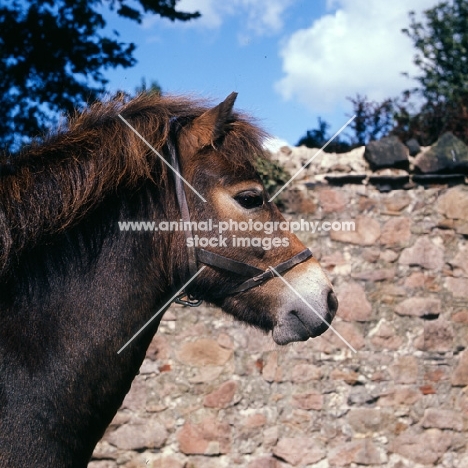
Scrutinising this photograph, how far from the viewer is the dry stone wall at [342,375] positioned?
4910 mm

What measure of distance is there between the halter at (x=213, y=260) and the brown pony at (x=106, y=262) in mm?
14

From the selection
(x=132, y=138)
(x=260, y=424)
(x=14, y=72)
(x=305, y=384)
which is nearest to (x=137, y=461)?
(x=260, y=424)

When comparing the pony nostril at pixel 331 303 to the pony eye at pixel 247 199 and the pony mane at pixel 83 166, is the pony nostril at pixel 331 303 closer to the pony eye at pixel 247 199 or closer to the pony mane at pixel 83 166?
the pony eye at pixel 247 199

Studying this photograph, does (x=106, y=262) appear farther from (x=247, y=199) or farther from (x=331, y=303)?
(x=331, y=303)

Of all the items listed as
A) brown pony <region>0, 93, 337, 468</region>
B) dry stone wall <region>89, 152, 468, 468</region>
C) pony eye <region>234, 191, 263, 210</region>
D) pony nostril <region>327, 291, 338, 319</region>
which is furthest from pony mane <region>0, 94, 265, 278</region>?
dry stone wall <region>89, 152, 468, 468</region>

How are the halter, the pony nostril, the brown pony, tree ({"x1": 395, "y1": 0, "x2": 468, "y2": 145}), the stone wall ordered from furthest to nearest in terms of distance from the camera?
tree ({"x1": 395, "y1": 0, "x2": 468, "y2": 145})
the stone wall
the pony nostril
the halter
the brown pony

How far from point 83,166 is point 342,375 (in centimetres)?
345

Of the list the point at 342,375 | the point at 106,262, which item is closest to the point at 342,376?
the point at 342,375

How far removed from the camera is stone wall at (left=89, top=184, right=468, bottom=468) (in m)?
4.91

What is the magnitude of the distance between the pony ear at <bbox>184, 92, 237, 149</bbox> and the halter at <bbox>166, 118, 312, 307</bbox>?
83 mm

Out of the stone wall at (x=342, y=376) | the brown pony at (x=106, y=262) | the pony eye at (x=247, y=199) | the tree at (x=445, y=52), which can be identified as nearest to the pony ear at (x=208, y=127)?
the brown pony at (x=106, y=262)

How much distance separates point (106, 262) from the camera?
230 cm

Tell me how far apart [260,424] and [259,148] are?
117 inches

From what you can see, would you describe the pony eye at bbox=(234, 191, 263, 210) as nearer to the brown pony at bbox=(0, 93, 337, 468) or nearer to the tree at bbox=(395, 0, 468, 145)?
the brown pony at bbox=(0, 93, 337, 468)
